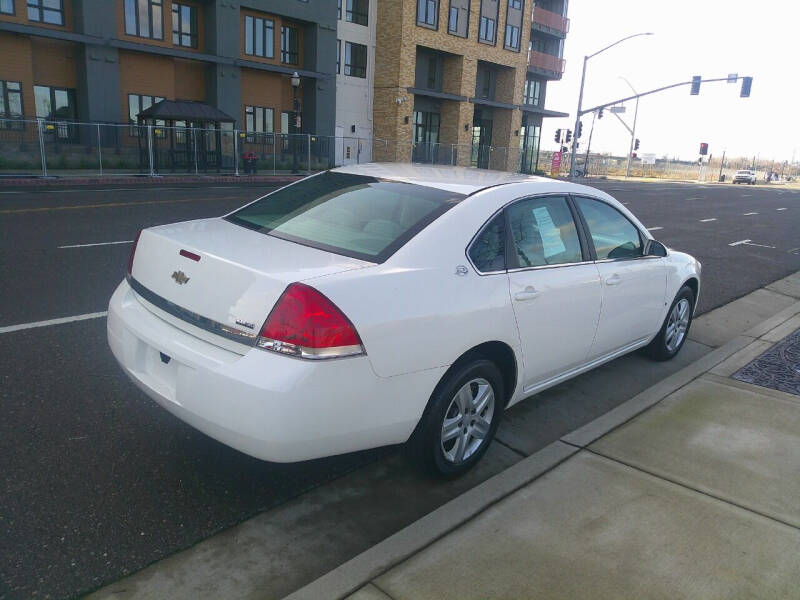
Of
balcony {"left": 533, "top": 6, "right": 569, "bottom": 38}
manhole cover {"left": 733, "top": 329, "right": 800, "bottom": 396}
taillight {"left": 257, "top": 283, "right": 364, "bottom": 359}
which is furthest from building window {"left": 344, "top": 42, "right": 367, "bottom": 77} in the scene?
taillight {"left": 257, "top": 283, "right": 364, "bottom": 359}

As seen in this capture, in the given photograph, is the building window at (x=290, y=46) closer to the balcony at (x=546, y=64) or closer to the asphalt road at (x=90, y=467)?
the balcony at (x=546, y=64)

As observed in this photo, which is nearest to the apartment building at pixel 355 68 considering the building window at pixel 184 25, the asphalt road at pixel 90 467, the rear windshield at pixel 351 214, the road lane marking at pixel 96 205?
Answer: the building window at pixel 184 25

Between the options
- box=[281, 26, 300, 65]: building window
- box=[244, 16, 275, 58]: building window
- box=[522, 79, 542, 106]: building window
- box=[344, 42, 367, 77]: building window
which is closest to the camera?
box=[244, 16, 275, 58]: building window

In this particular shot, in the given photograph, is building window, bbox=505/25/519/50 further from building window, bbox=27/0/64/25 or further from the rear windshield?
the rear windshield

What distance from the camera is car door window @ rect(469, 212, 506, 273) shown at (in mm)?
3518

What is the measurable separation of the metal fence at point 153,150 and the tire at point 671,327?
20832 millimetres

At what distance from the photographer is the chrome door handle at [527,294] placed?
3660 millimetres

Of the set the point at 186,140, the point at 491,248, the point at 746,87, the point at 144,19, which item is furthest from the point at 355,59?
the point at 491,248

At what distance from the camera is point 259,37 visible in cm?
3288

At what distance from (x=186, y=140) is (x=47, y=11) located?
758 centimetres

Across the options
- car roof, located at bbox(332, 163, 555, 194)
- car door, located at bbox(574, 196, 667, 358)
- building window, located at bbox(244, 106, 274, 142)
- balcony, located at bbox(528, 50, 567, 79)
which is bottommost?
car door, located at bbox(574, 196, 667, 358)

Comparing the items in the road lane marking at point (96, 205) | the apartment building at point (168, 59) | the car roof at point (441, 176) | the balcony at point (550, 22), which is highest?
the balcony at point (550, 22)

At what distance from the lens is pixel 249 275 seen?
2959mm

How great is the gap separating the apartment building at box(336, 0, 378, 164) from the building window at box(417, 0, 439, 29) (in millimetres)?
2603
